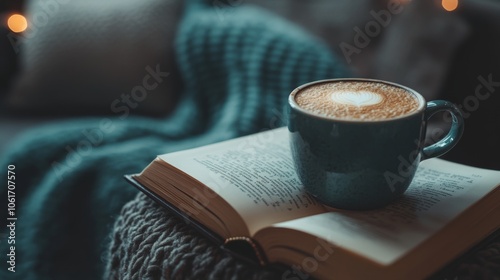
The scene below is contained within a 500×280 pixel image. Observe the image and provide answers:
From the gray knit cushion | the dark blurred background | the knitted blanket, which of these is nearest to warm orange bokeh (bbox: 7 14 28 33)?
the dark blurred background

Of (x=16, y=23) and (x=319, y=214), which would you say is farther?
(x=16, y=23)

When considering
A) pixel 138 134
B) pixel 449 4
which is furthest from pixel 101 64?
pixel 449 4

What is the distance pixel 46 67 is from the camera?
1237 mm

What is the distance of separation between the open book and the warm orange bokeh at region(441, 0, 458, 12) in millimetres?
522

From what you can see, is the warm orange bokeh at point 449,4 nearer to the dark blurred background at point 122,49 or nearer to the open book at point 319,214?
the dark blurred background at point 122,49

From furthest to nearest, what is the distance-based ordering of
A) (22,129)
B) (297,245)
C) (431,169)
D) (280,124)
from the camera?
(22,129)
(280,124)
(431,169)
(297,245)

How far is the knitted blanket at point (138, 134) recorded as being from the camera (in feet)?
3.09

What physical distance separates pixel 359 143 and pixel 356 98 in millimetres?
74

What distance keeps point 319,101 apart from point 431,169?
0.56 ft

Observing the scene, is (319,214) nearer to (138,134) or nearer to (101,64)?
(138,134)

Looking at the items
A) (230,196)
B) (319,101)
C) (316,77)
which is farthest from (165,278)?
(316,77)

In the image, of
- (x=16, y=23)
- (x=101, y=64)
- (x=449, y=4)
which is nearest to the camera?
(x=449, y=4)

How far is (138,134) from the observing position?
1.11 metres

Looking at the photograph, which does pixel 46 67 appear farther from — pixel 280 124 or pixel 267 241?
pixel 267 241
